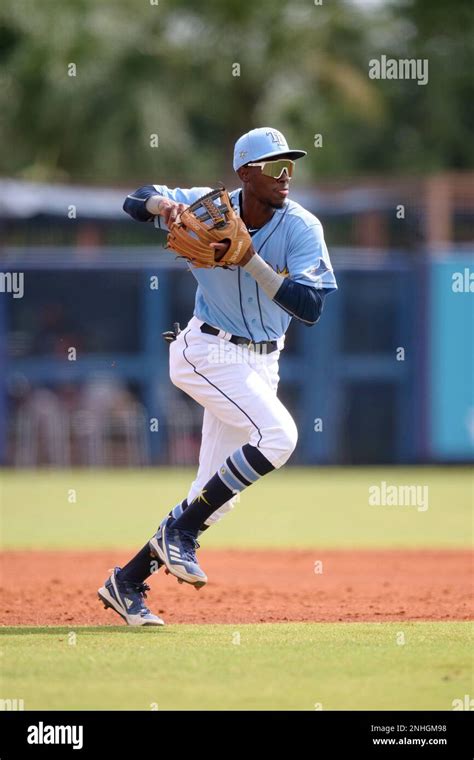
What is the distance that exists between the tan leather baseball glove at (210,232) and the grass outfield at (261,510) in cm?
535

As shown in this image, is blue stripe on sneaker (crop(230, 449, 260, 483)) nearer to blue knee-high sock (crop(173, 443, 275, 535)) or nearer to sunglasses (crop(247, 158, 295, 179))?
blue knee-high sock (crop(173, 443, 275, 535))

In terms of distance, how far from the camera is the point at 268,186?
6562 mm

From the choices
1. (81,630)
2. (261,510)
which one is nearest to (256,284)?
(81,630)

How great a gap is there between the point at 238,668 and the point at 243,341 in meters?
1.86

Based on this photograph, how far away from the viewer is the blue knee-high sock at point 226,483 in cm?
631

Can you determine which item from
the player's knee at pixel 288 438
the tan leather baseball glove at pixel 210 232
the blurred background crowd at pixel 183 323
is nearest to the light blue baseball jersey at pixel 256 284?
the tan leather baseball glove at pixel 210 232

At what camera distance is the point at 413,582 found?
8.87 m

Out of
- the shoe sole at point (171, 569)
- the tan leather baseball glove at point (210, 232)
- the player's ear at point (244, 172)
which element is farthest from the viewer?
the player's ear at point (244, 172)

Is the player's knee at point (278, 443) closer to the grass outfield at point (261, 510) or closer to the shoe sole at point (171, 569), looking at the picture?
the shoe sole at point (171, 569)

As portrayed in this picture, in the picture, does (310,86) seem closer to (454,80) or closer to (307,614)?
(454,80)

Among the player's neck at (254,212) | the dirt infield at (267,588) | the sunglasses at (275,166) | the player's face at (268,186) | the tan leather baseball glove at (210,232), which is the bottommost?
the dirt infield at (267,588)

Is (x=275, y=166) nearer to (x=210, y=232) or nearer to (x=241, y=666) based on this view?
(x=210, y=232)

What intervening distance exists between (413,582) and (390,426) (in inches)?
420
